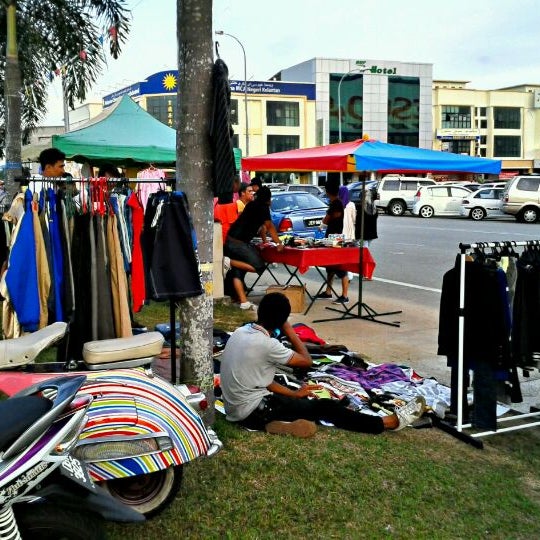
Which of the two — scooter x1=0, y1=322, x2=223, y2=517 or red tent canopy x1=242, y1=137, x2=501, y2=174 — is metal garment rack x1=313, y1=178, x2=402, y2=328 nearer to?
red tent canopy x1=242, y1=137, x2=501, y2=174

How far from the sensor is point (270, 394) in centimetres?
508

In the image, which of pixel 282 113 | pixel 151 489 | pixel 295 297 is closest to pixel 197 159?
pixel 151 489

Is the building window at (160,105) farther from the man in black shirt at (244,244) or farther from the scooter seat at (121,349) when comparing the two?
the scooter seat at (121,349)

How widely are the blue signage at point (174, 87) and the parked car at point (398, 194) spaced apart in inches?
1134

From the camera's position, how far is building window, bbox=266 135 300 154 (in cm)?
7044

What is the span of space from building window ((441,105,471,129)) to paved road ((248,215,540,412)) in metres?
64.8

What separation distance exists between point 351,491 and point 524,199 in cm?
2549

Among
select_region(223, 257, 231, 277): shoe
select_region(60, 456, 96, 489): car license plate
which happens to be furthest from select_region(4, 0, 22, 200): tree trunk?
select_region(60, 456, 96, 489): car license plate

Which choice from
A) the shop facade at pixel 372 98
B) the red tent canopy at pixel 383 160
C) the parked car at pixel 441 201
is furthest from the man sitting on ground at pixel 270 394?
the shop facade at pixel 372 98

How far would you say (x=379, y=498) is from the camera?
4109mm

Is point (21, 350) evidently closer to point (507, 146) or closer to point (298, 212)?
point (298, 212)

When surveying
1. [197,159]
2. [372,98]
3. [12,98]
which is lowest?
[197,159]

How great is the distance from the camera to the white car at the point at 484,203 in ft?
99.0

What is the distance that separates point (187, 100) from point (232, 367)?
1.98m
